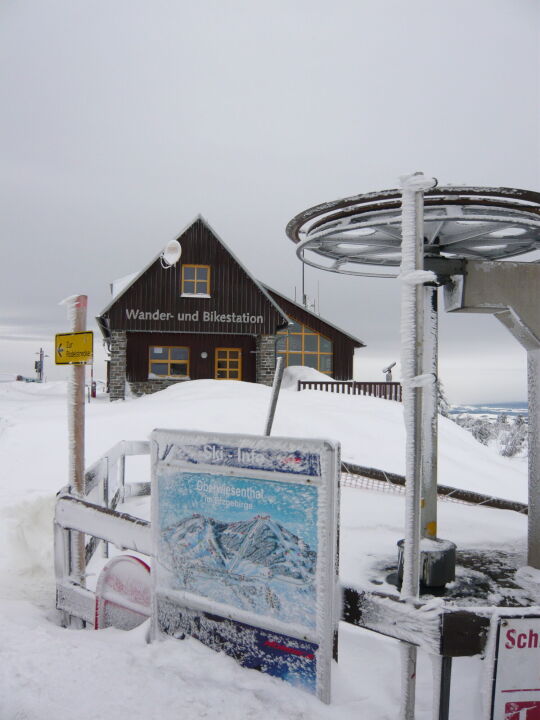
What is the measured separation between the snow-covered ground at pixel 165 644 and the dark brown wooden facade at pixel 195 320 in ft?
39.1

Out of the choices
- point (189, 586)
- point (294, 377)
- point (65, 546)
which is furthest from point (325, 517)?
point (294, 377)

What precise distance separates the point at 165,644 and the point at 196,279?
23659 millimetres

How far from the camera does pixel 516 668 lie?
291 cm

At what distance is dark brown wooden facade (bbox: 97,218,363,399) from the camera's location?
25891mm

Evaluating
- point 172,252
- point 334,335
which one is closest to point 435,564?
point 172,252

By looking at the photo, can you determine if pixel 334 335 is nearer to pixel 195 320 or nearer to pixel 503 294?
pixel 195 320

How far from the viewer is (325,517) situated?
10.5 ft

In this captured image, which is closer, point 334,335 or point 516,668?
point 516,668

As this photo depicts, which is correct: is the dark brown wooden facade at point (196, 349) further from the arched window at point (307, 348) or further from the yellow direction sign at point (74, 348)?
the yellow direction sign at point (74, 348)

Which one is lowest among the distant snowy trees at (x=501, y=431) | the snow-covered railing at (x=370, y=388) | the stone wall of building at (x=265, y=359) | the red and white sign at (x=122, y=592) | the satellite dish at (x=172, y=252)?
the distant snowy trees at (x=501, y=431)

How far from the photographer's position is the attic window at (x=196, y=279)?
87.0 feet

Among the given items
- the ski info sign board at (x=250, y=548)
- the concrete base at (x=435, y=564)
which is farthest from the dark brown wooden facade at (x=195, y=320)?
the ski info sign board at (x=250, y=548)

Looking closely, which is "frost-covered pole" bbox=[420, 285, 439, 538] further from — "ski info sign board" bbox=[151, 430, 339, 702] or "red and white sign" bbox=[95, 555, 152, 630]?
"red and white sign" bbox=[95, 555, 152, 630]

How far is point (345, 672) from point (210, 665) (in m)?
0.86
